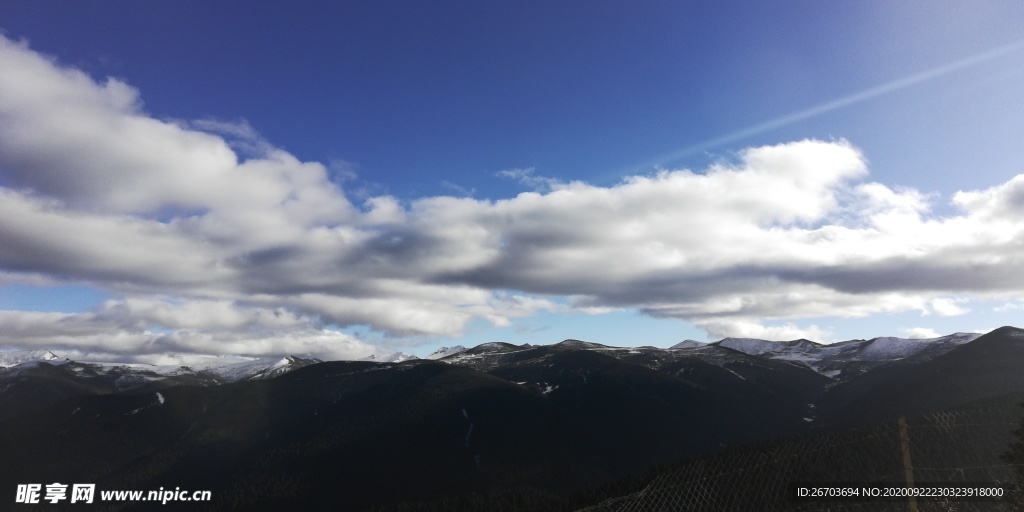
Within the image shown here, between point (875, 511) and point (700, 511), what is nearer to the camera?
point (875, 511)

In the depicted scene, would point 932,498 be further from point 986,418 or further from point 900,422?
point 986,418

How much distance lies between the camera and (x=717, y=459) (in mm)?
175500

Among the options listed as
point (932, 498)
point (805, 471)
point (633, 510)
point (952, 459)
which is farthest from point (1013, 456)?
point (952, 459)

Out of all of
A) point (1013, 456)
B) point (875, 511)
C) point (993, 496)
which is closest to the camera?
point (993, 496)

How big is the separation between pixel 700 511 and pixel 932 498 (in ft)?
333

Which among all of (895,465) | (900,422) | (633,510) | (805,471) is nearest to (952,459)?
(895,465)

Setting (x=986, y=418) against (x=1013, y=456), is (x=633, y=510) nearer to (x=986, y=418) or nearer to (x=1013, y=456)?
(x=1013, y=456)

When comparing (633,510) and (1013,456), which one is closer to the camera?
(633,510)

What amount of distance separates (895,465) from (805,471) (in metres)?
17.9

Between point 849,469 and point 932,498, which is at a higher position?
point 932,498

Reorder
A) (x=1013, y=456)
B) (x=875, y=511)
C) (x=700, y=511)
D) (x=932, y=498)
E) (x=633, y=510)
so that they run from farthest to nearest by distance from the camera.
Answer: (x=700, y=511)
(x=875, y=511)
(x=1013, y=456)
(x=633, y=510)
(x=932, y=498)

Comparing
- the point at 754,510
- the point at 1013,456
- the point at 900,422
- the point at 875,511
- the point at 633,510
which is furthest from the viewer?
the point at 754,510

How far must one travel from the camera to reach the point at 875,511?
86438 mm

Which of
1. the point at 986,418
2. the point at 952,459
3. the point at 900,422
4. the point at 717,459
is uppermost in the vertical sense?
the point at 900,422
